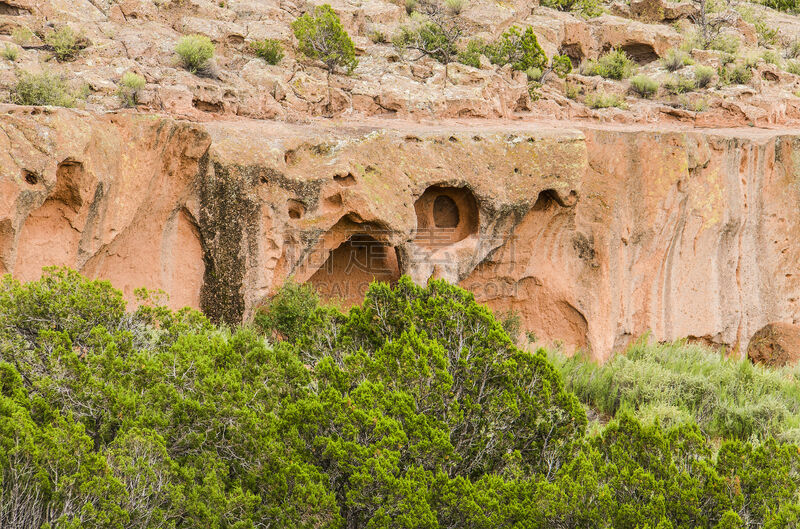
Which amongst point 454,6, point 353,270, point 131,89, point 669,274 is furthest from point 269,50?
point 669,274

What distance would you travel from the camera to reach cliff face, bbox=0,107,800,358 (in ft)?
31.5

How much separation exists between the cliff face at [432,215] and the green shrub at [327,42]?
292cm

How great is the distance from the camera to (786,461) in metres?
5.89

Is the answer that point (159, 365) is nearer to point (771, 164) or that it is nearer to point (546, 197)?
point (546, 197)

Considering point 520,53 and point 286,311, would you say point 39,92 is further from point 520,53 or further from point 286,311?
point 520,53

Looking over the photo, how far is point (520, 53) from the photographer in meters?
17.9

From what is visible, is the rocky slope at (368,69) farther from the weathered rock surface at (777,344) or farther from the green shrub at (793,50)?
the weathered rock surface at (777,344)

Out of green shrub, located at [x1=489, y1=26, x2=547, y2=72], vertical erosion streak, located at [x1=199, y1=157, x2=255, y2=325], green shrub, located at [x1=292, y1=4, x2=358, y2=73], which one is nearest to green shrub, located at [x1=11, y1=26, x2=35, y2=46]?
green shrub, located at [x1=292, y1=4, x2=358, y2=73]

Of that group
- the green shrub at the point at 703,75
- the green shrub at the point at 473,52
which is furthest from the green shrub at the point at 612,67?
the green shrub at the point at 473,52

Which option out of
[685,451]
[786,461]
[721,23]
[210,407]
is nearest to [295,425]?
[210,407]

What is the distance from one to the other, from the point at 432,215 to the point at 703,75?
9211 mm

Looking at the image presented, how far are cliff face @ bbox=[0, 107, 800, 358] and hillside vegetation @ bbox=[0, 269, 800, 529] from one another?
2.46 metres

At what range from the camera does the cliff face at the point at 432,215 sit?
9.60 meters

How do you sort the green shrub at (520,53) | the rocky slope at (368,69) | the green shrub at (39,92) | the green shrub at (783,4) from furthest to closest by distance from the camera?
the green shrub at (783,4)
the green shrub at (520,53)
the rocky slope at (368,69)
the green shrub at (39,92)
